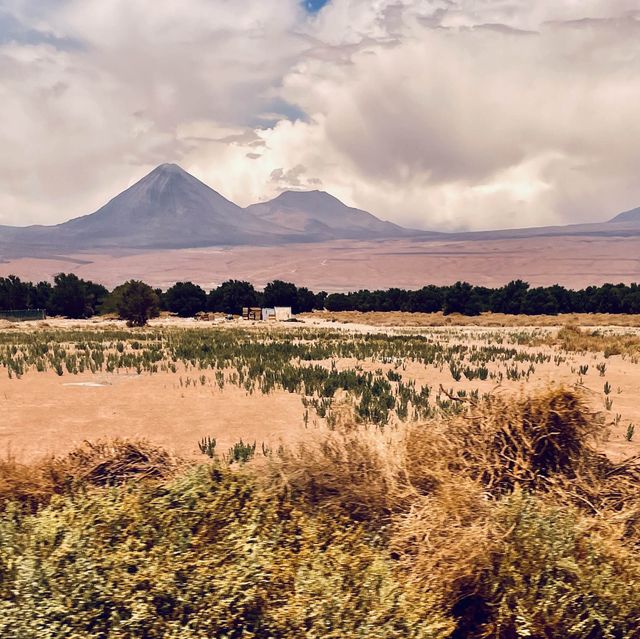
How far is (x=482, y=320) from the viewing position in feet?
205

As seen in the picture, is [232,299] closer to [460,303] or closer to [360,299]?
[360,299]

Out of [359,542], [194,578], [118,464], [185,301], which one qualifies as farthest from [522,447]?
[185,301]

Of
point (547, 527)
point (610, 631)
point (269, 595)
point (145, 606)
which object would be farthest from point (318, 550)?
point (610, 631)

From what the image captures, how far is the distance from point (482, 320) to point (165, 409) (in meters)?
54.1

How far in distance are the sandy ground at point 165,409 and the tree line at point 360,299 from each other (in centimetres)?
4904

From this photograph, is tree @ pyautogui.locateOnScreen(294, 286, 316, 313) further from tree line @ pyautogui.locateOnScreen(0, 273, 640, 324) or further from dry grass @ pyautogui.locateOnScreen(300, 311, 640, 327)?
dry grass @ pyautogui.locateOnScreen(300, 311, 640, 327)

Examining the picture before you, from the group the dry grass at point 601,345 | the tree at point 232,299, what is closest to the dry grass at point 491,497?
the dry grass at point 601,345

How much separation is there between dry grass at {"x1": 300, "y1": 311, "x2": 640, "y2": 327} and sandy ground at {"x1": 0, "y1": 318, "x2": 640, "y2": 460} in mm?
38326

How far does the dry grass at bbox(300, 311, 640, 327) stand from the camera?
183 ft

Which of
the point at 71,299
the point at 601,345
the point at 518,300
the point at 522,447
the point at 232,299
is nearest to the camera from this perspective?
the point at 522,447

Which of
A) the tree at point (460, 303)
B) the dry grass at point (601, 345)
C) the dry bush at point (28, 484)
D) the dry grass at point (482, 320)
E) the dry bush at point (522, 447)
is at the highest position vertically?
the tree at point (460, 303)

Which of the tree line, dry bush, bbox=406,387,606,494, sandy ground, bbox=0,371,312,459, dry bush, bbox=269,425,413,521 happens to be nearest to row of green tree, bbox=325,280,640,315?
the tree line

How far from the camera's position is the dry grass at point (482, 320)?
183ft

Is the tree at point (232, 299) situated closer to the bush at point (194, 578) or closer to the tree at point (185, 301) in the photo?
the tree at point (185, 301)
